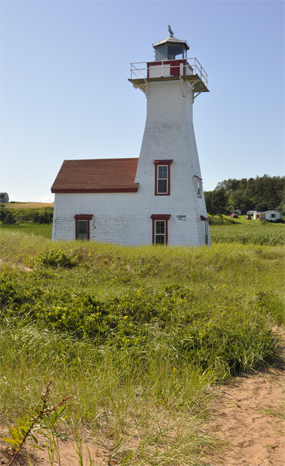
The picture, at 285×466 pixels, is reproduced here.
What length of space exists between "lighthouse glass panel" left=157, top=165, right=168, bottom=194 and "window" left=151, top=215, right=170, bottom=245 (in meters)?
1.57

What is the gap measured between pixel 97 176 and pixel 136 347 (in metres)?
18.6

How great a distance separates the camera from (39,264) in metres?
13.7

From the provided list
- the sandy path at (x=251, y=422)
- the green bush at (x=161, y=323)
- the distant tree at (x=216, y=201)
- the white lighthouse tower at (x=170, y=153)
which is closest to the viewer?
the sandy path at (x=251, y=422)

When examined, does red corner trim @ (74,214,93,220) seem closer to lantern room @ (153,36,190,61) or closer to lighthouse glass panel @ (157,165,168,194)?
lighthouse glass panel @ (157,165,168,194)

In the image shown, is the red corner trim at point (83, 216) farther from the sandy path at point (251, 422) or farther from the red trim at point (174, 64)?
the sandy path at point (251, 422)

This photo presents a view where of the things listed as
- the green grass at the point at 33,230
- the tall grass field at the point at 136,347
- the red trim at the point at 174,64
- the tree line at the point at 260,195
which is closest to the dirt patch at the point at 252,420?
the tall grass field at the point at 136,347

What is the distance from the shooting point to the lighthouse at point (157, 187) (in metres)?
22.1

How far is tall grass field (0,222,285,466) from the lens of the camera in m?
4.14

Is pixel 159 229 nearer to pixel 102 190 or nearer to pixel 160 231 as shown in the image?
pixel 160 231

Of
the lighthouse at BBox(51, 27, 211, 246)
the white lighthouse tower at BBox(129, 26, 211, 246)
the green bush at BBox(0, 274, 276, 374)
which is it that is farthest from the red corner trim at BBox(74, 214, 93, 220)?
the green bush at BBox(0, 274, 276, 374)

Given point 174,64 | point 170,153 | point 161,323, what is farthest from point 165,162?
point 161,323

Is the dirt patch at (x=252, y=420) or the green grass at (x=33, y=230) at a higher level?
the green grass at (x=33, y=230)

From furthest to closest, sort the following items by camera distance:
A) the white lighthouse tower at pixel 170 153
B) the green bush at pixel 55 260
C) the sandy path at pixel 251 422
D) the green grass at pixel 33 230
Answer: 1. the green grass at pixel 33 230
2. the white lighthouse tower at pixel 170 153
3. the green bush at pixel 55 260
4. the sandy path at pixel 251 422

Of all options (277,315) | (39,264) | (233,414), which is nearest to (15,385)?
(233,414)
